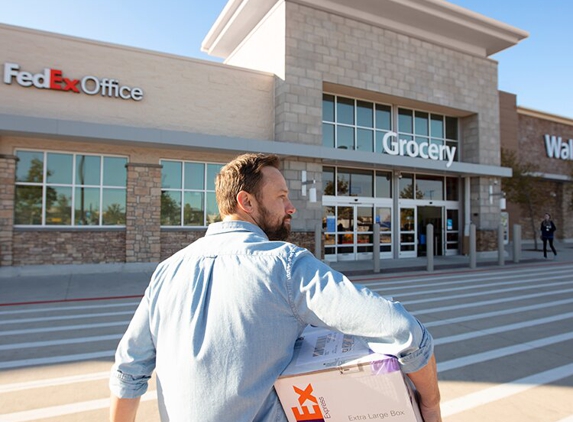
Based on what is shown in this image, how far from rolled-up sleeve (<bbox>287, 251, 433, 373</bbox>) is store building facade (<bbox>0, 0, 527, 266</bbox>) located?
1171 centimetres

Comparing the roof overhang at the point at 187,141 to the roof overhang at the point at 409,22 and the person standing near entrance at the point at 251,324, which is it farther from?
the person standing near entrance at the point at 251,324

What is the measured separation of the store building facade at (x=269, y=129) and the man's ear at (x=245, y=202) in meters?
11.3

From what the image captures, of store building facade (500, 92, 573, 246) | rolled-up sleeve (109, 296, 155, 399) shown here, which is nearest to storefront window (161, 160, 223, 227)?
rolled-up sleeve (109, 296, 155, 399)

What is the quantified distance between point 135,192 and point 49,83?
394cm

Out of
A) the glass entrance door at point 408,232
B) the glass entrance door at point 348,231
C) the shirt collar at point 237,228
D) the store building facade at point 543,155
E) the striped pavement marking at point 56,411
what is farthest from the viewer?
the store building facade at point 543,155

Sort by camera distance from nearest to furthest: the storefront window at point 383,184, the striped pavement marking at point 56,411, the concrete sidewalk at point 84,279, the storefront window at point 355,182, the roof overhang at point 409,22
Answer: the striped pavement marking at point 56,411 < the concrete sidewalk at point 84,279 < the roof overhang at point 409,22 < the storefront window at point 355,182 < the storefront window at point 383,184

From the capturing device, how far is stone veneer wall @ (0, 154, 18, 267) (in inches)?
436

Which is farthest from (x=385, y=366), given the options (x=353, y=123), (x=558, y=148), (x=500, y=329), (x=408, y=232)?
(x=558, y=148)

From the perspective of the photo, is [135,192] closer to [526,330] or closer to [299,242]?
[299,242]

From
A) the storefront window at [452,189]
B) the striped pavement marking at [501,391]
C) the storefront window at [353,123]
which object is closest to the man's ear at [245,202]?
the striped pavement marking at [501,391]

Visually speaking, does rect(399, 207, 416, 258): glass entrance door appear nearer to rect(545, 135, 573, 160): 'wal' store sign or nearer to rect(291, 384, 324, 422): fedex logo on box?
rect(545, 135, 573, 160): 'wal' store sign

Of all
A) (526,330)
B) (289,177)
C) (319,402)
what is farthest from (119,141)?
(319,402)

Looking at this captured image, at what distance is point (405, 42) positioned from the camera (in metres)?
16.9

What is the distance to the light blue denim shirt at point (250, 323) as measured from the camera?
111 cm
